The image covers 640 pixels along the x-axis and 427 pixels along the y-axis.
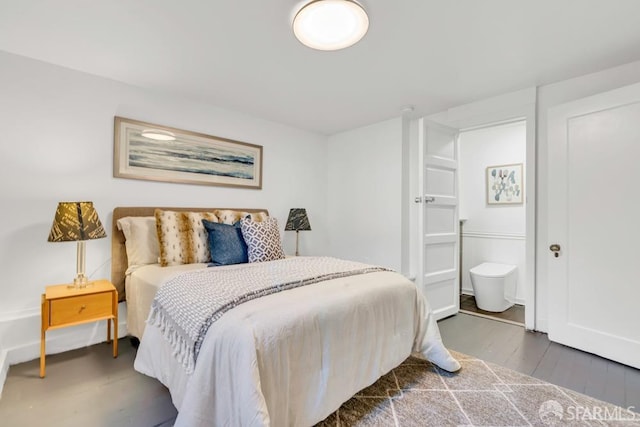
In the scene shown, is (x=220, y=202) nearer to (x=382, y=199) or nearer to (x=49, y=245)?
(x=49, y=245)

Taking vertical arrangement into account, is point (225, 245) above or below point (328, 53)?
below

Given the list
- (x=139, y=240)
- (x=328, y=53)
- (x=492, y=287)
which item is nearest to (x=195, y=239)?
(x=139, y=240)

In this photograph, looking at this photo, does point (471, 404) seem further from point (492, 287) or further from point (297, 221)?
point (297, 221)

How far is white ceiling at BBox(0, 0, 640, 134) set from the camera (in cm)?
163

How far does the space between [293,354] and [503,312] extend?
10.1 ft

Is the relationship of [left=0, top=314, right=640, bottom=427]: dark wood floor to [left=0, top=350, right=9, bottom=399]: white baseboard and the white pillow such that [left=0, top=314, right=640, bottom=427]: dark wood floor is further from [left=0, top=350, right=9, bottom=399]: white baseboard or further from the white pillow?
the white pillow

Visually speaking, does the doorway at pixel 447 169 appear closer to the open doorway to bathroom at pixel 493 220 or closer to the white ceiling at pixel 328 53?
the white ceiling at pixel 328 53

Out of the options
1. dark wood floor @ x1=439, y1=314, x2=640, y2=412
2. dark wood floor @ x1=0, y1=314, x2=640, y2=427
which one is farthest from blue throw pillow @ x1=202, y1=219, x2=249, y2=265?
dark wood floor @ x1=439, y1=314, x2=640, y2=412


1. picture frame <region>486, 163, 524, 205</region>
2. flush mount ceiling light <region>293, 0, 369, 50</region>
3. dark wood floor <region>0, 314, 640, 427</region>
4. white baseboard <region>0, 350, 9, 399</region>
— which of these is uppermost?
flush mount ceiling light <region>293, 0, 369, 50</region>

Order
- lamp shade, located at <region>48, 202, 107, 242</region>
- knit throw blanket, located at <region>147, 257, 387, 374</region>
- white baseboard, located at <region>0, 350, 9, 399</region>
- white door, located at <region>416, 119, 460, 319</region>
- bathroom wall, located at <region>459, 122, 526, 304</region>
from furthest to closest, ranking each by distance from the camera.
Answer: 1. bathroom wall, located at <region>459, 122, 526, 304</region>
2. white door, located at <region>416, 119, 460, 319</region>
3. lamp shade, located at <region>48, 202, 107, 242</region>
4. white baseboard, located at <region>0, 350, 9, 399</region>
5. knit throw blanket, located at <region>147, 257, 387, 374</region>

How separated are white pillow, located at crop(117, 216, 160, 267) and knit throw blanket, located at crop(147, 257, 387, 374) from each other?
0.75 m

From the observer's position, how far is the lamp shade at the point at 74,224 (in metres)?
1.96

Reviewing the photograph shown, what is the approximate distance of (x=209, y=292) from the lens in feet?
4.96

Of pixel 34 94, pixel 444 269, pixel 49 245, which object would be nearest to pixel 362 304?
pixel 444 269
